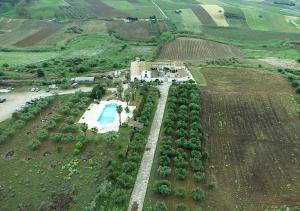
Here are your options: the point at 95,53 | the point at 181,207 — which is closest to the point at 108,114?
the point at 181,207

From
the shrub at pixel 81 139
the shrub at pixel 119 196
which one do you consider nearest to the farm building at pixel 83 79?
the shrub at pixel 81 139

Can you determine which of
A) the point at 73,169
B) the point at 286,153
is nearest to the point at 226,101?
the point at 286,153

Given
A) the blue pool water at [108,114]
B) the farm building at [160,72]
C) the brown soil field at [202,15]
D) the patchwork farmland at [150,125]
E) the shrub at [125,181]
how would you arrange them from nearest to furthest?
the patchwork farmland at [150,125]
the shrub at [125,181]
the blue pool water at [108,114]
the farm building at [160,72]
the brown soil field at [202,15]

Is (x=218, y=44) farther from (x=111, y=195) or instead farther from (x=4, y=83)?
(x=111, y=195)

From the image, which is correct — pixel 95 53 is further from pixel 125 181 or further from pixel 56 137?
pixel 125 181

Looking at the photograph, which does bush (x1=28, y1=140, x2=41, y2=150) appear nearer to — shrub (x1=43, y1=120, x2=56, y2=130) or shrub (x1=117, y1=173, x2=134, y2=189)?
shrub (x1=43, y1=120, x2=56, y2=130)

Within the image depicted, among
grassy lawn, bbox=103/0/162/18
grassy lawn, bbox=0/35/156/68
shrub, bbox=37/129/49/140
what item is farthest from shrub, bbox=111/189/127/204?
grassy lawn, bbox=103/0/162/18

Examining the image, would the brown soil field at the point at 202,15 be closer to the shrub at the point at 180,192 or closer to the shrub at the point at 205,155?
the shrub at the point at 205,155
